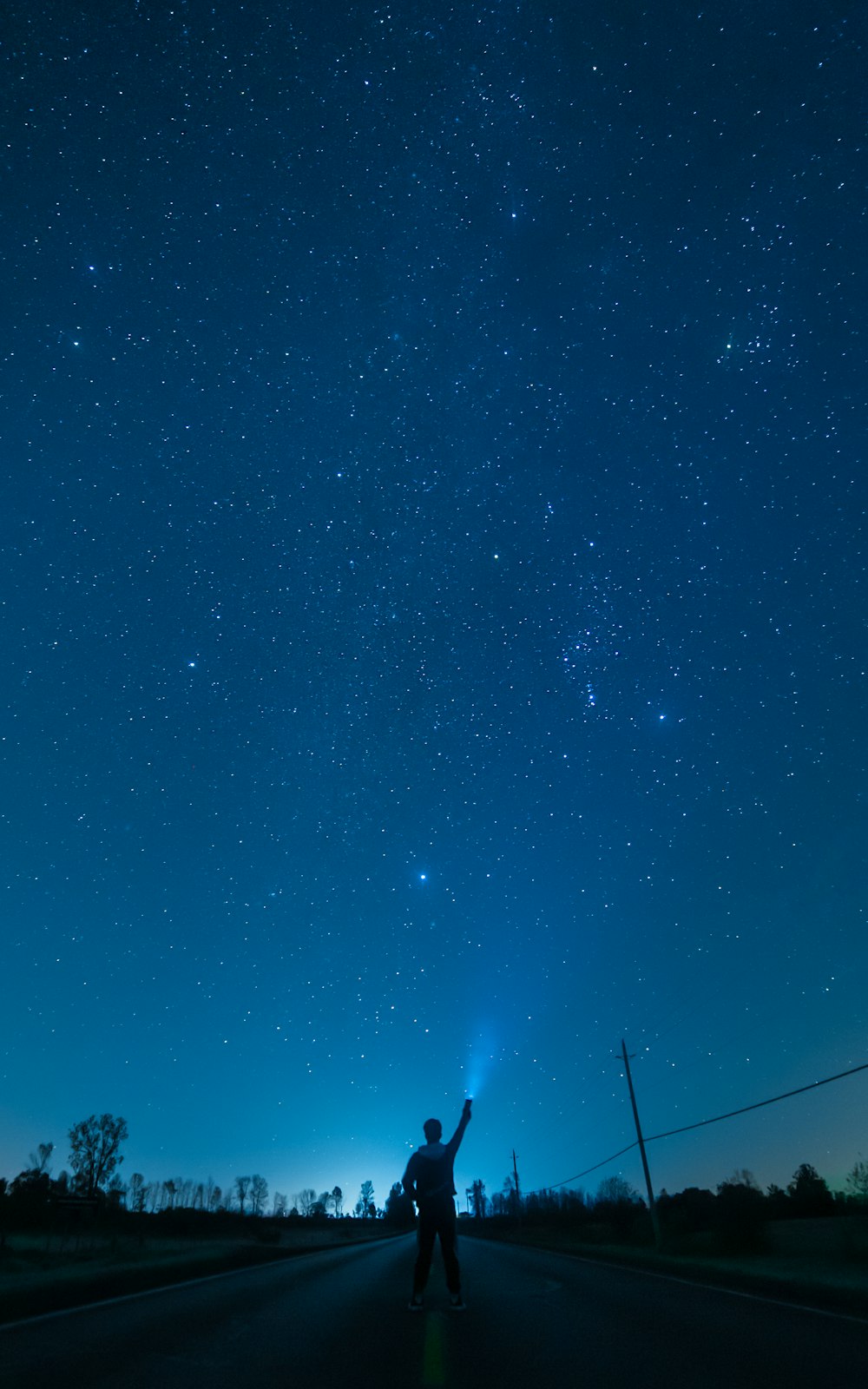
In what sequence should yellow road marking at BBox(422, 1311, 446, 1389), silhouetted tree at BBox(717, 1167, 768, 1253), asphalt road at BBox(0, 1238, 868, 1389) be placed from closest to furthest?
yellow road marking at BBox(422, 1311, 446, 1389) < asphalt road at BBox(0, 1238, 868, 1389) < silhouetted tree at BBox(717, 1167, 768, 1253)

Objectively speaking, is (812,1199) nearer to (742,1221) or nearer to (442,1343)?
(742,1221)

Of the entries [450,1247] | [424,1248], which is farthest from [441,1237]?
[424,1248]

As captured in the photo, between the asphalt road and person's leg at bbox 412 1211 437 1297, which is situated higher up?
person's leg at bbox 412 1211 437 1297

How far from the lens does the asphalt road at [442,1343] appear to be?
5.18 m

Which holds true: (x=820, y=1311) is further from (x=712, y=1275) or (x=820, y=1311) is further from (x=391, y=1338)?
(x=712, y=1275)

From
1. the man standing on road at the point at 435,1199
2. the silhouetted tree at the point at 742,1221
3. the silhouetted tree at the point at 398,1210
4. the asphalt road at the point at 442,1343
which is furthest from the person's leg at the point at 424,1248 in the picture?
the silhouetted tree at the point at 398,1210

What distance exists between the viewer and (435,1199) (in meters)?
8.49

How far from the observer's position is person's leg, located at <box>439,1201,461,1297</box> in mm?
8383

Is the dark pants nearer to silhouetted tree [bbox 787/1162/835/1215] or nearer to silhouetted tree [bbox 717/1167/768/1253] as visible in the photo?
silhouetted tree [bbox 717/1167/768/1253]

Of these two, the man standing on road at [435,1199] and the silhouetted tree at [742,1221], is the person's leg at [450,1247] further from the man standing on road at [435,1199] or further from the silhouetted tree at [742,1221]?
the silhouetted tree at [742,1221]

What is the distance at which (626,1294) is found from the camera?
10.8m

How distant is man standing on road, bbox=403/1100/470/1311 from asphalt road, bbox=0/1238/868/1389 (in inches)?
12.5

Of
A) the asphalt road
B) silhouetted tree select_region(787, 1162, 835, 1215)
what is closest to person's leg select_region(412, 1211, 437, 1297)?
the asphalt road

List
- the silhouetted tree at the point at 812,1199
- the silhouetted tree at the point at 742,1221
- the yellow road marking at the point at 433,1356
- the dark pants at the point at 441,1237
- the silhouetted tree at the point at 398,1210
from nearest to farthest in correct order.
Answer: the yellow road marking at the point at 433,1356 < the dark pants at the point at 441,1237 < the silhouetted tree at the point at 742,1221 < the silhouetted tree at the point at 812,1199 < the silhouetted tree at the point at 398,1210
